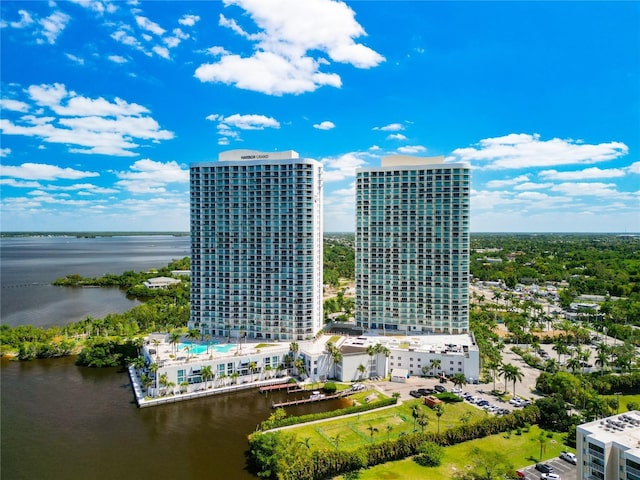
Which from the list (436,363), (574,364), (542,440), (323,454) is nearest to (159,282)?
(436,363)

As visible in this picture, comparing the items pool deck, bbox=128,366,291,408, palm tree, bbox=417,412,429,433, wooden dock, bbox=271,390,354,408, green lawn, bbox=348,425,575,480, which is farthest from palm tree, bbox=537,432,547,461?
pool deck, bbox=128,366,291,408

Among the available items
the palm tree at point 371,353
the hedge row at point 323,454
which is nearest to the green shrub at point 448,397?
the hedge row at point 323,454

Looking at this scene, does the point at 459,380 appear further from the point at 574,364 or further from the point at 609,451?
the point at 609,451

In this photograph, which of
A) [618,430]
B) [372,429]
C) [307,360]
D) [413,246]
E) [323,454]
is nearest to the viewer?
[618,430]

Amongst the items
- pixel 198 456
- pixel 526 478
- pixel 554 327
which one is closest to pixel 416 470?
pixel 526 478

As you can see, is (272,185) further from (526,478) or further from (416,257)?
(526,478)

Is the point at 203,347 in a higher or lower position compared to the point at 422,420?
higher
